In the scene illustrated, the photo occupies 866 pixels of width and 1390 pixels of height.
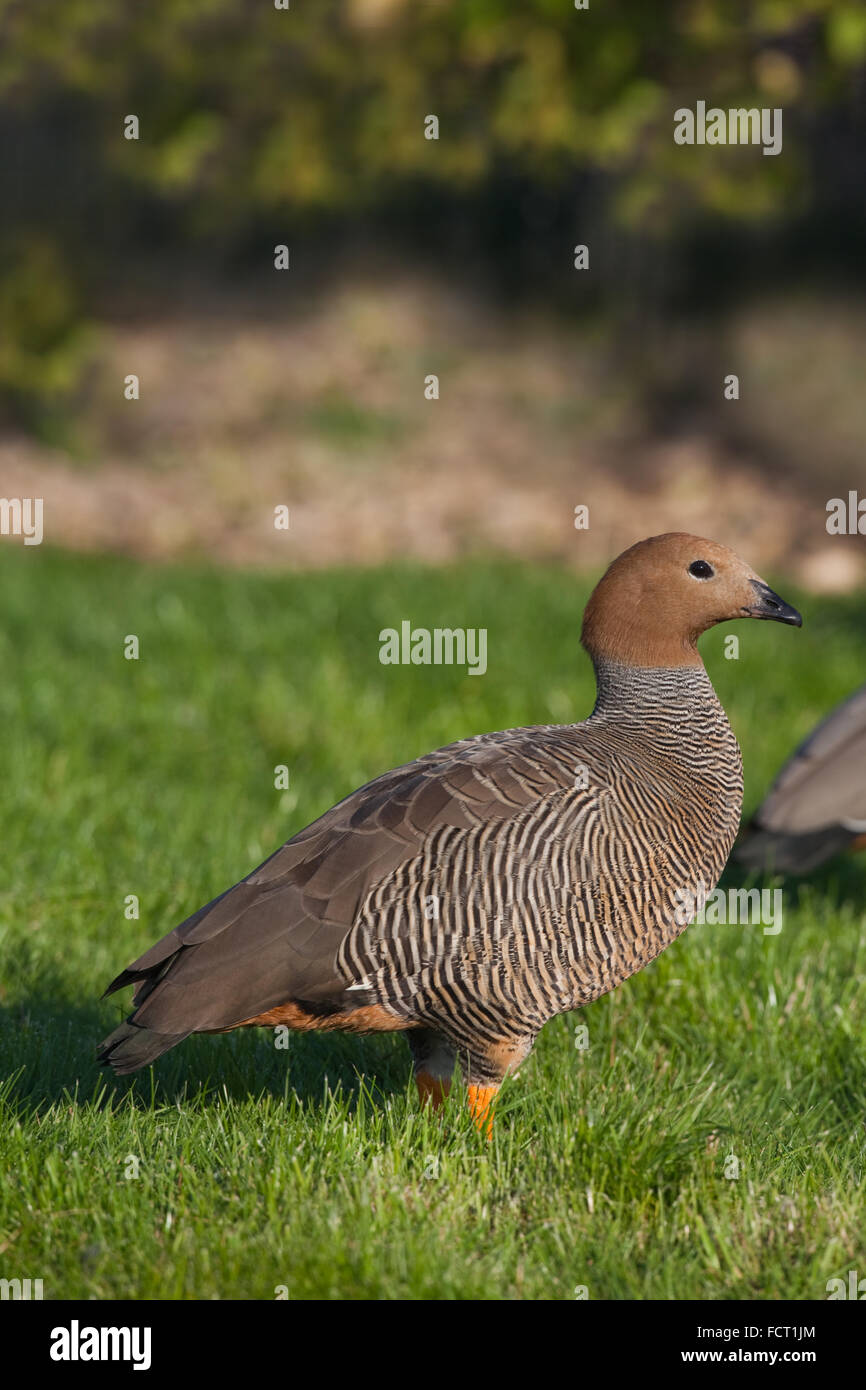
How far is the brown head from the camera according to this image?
3.76 metres

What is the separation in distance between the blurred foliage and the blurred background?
5 centimetres

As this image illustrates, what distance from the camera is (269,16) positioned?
16.4 meters

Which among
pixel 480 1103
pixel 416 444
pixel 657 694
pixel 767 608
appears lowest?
pixel 480 1103

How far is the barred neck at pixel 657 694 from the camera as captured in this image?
12.5 feet

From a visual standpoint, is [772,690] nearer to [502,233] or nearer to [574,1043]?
[574,1043]

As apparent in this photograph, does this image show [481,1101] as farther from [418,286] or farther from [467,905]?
[418,286]

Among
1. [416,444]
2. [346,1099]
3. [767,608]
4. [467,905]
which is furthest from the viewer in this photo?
[416,444]

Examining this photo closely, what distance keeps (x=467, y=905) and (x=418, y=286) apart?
1732 centimetres

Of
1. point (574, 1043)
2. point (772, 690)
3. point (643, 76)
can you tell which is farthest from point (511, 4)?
point (574, 1043)

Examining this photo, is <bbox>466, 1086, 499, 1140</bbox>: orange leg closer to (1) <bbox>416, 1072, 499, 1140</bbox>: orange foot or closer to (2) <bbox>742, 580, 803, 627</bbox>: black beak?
(1) <bbox>416, 1072, 499, 1140</bbox>: orange foot

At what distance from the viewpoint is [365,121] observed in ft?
47.9

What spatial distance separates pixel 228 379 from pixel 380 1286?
17.5 m

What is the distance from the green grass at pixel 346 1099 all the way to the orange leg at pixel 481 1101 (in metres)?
0.06

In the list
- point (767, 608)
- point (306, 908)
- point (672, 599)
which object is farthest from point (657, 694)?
point (306, 908)
